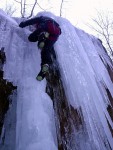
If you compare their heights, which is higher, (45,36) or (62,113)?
(45,36)

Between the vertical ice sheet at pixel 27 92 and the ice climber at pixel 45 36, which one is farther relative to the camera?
the ice climber at pixel 45 36

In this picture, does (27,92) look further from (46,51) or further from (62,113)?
(46,51)

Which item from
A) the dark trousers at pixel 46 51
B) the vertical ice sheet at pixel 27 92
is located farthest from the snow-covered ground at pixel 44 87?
the dark trousers at pixel 46 51

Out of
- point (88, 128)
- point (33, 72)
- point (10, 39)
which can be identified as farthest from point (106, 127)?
point (10, 39)

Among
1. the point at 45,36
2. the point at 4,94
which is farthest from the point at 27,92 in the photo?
the point at 45,36

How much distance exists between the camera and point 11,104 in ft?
10.4

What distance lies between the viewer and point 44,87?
344 cm

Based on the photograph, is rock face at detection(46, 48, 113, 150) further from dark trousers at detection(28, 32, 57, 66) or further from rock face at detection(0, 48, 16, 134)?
Answer: rock face at detection(0, 48, 16, 134)

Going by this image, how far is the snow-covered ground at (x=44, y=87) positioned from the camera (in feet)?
9.18

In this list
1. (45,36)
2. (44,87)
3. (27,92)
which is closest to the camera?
(27,92)

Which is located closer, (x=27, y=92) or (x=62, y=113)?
(x=27, y=92)

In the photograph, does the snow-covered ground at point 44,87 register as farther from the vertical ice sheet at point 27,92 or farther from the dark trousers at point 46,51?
the dark trousers at point 46,51

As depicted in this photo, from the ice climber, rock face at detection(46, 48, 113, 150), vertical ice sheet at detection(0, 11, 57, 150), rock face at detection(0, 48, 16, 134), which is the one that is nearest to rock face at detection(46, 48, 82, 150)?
rock face at detection(46, 48, 113, 150)

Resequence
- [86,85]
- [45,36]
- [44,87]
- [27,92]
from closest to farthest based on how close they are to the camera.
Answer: [27,92] < [44,87] < [45,36] < [86,85]
